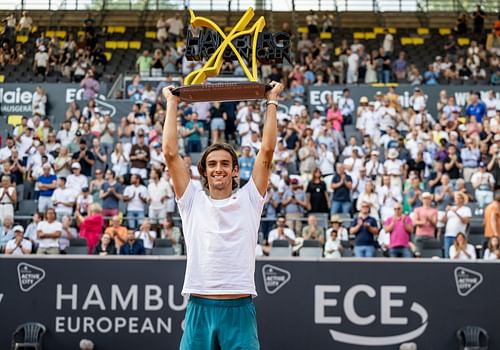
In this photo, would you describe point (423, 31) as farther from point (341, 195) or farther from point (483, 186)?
point (341, 195)

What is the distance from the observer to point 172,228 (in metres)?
16.8

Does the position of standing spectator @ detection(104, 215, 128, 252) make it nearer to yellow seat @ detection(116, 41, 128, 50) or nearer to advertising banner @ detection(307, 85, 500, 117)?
advertising banner @ detection(307, 85, 500, 117)

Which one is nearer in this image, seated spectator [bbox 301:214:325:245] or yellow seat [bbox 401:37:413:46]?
seated spectator [bbox 301:214:325:245]

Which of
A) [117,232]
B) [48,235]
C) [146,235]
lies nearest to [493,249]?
[146,235]

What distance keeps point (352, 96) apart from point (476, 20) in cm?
915

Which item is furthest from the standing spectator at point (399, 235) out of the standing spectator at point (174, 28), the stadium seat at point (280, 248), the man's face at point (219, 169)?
the standing spectator at point (174, 28)

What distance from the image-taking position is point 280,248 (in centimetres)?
1593

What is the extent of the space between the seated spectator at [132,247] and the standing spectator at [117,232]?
29cm

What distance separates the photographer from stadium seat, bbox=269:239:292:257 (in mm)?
15883

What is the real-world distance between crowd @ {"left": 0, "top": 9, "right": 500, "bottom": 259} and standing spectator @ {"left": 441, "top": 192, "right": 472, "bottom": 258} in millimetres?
22

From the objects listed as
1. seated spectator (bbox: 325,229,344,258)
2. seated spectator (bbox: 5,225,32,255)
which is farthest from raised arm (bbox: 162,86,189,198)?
seated spectator (bbox: 5,225,32,255)

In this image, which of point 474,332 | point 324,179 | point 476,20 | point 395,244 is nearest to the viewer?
point 474,332

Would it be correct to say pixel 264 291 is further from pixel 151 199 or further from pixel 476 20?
pixel 476 20

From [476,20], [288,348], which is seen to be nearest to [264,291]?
[288,348]
